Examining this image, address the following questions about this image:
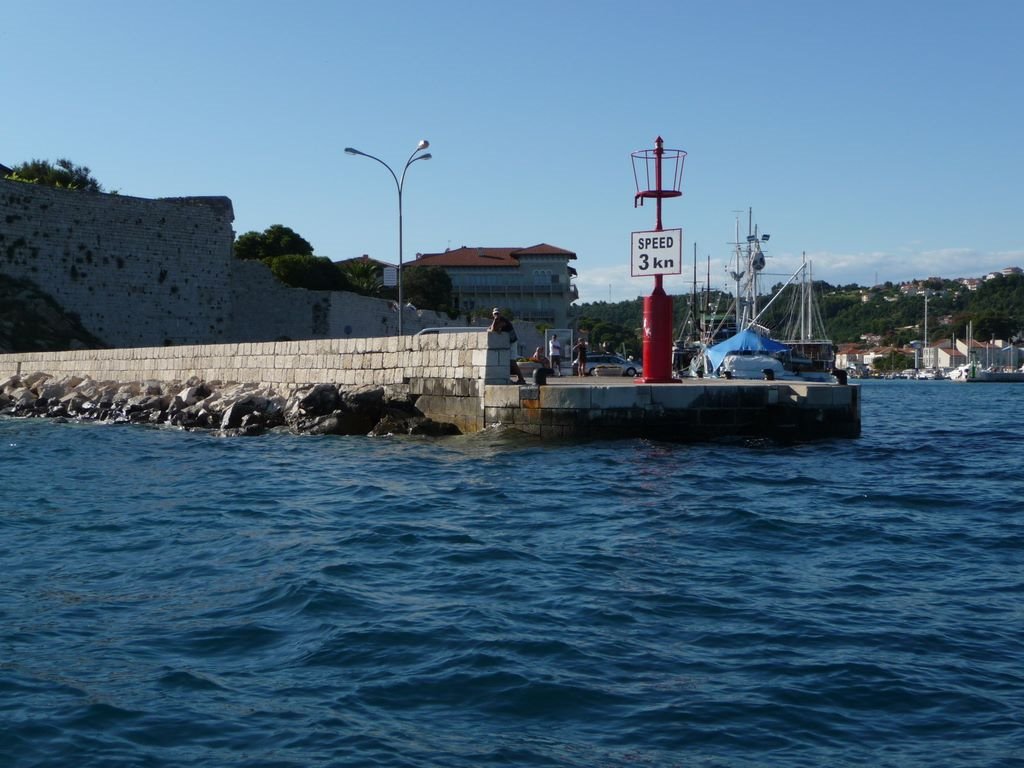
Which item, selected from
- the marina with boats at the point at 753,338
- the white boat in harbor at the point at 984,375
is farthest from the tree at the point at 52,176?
the white boat in harbor at the point at 984,375

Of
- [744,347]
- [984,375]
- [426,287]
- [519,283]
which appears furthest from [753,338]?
[984,375]

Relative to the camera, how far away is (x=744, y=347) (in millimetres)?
38594

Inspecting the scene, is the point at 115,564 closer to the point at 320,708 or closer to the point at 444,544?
the point at 444,544

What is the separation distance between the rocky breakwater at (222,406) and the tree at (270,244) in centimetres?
2862

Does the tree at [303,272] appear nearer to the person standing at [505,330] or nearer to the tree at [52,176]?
the tree at [52,176]

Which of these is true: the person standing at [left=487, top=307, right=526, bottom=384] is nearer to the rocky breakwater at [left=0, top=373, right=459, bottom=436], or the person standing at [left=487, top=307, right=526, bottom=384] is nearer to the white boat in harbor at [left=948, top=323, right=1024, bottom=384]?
the rocky breakwater at [left=0, top=373, right=459, bottom=436]

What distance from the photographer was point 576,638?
5.80 m

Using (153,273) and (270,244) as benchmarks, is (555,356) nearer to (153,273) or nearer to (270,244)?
(153,273)

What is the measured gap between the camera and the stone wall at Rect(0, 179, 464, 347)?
36062 mm

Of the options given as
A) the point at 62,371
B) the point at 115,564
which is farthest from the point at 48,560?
the point at 62,371

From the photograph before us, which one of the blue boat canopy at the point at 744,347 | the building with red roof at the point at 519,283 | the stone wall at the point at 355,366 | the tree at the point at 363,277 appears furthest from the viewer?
the building with red roof at the point at 519,283

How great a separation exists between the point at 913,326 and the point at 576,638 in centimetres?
16531

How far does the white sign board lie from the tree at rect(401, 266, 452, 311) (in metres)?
50.8

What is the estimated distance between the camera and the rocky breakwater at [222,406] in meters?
17.6
